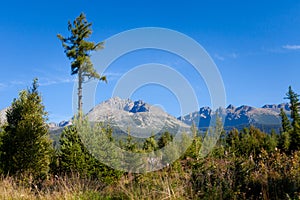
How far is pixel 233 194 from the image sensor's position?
5797 mm

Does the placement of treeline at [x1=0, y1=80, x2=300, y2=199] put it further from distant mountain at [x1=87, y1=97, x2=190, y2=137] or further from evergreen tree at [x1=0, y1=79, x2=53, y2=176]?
distant mountain at [x1=87, y1=97, x2=190, y2=137]

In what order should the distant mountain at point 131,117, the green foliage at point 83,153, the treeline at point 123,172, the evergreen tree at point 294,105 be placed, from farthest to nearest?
the evergreen tree at point 294,105
the distant mountain at point 131,117
the green foliage at point 83,153
the treeline at point 123,172

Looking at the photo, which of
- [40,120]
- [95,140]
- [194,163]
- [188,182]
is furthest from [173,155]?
[188,182]

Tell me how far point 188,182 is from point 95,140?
25.2 feet

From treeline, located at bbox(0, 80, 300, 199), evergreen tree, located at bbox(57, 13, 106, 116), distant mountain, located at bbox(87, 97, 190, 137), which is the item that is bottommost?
treeline, located at bbox(0, 80, 300, 199)

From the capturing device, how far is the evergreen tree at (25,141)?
13.4m

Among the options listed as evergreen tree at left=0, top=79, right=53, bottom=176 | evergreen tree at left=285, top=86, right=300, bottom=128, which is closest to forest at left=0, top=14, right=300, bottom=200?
evergreen tree at left=0, top=79, right=53, bottom=176

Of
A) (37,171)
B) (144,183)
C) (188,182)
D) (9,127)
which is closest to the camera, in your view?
(188,182)

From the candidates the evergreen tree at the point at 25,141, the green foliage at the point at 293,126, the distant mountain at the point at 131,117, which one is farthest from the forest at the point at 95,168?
the green foliage at the point at 293,126

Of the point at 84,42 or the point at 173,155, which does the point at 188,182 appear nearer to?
the point at 173,155

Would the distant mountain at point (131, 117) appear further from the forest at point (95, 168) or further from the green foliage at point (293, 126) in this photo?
the green foliage at point (293, 126)

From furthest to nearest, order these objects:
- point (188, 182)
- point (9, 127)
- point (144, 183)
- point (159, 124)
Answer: point (159, 124) → point (9, 127) → point (144, 183) → point (188, 182)

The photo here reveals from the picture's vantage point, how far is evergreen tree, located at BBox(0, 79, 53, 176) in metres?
13.4

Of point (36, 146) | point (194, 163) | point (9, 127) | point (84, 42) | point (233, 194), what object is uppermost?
→ point (84, 42)
